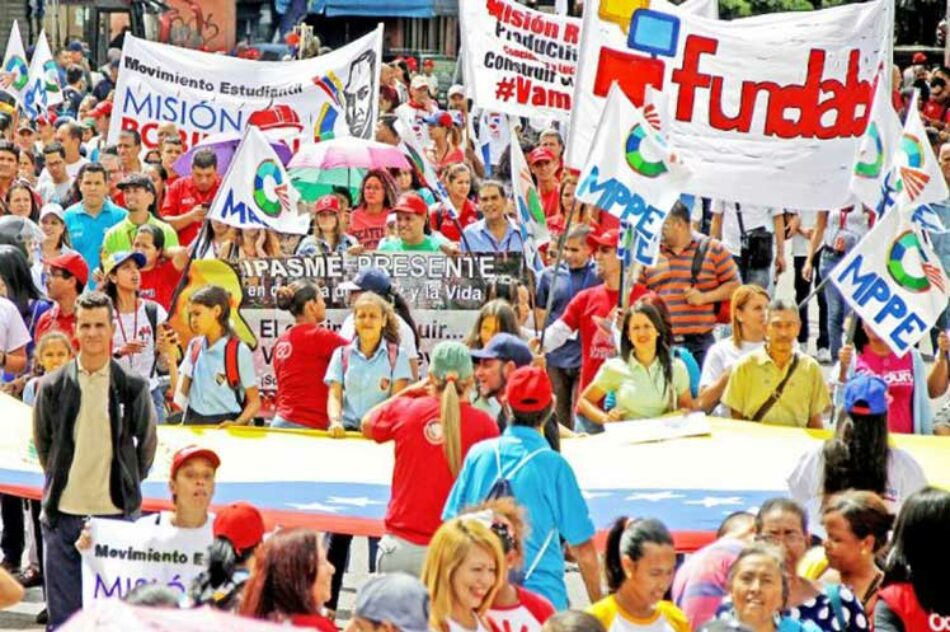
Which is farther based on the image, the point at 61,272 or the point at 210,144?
the point at 210,144

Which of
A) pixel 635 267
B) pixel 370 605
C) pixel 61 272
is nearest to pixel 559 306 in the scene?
pixel 635 267

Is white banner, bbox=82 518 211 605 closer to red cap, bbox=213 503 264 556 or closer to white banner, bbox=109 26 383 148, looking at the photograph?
red cap, bbox=213 503 264 556

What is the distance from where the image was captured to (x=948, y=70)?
80.7 ft

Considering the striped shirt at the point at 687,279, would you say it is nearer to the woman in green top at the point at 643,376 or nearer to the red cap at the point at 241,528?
the woman in green top at the point at 643,376

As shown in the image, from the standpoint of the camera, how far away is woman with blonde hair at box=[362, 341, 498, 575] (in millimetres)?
8820

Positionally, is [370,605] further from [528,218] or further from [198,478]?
[528,218]

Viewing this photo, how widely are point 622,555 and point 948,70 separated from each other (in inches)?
703

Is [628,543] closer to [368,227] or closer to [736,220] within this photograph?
[368,227]

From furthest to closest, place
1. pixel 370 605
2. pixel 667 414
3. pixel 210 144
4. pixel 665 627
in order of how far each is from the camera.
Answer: pixel 210 144 → pixel 667 414 → pixel 665 627 → pixel 370 605

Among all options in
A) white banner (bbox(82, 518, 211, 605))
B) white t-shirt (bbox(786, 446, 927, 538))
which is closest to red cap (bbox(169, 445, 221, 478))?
white banner (bbox(82, 518, 211, 605))

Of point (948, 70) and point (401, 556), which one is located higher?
point (948, 70)

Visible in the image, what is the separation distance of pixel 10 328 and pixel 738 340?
3.37 meters

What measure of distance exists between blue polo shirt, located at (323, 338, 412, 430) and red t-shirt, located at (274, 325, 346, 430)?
25 cm

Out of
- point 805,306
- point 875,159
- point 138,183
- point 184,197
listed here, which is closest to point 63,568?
point 138,183
